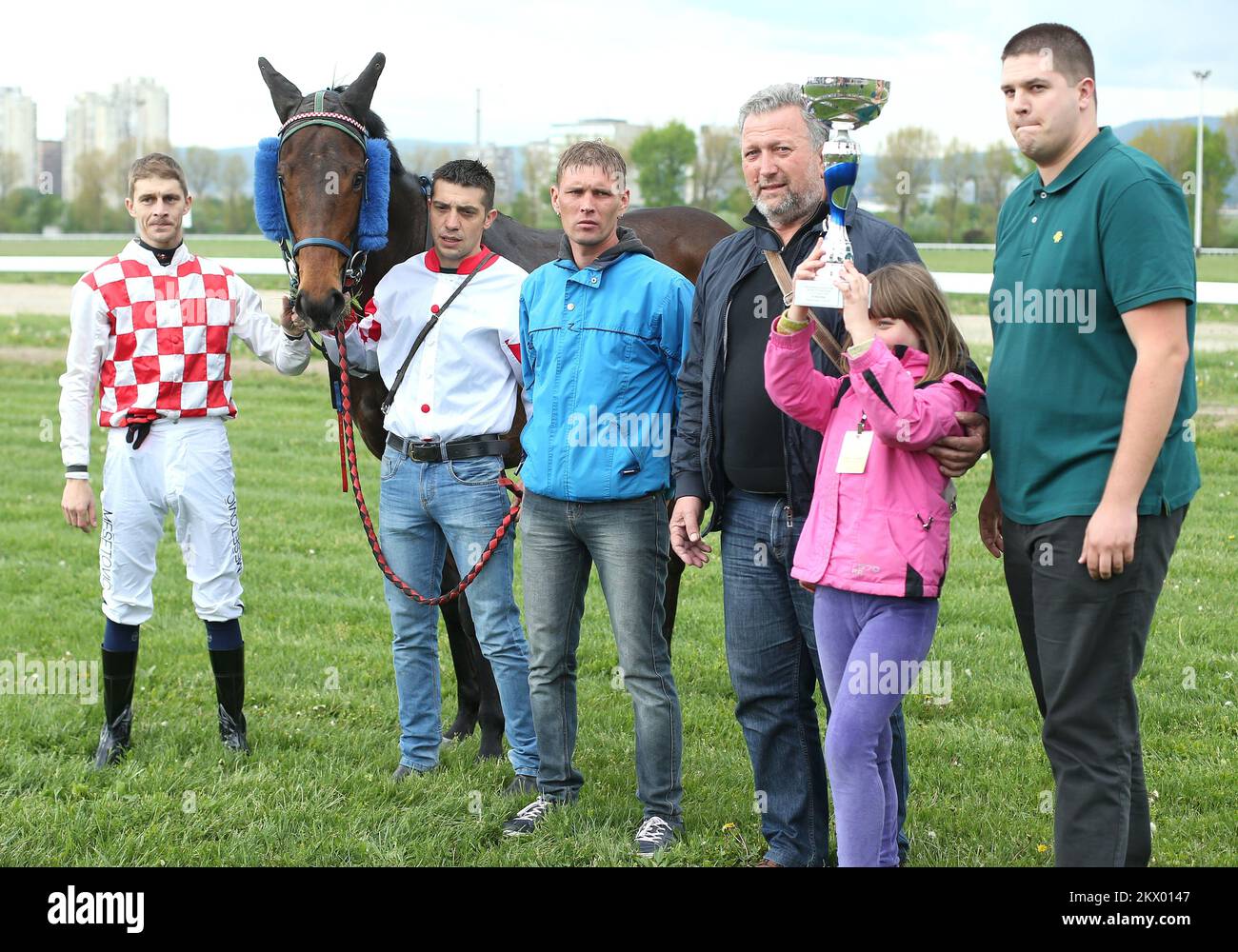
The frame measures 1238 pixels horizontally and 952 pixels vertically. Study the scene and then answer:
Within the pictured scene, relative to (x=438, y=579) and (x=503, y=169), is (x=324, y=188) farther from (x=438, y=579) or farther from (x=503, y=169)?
(x=503, y=169)

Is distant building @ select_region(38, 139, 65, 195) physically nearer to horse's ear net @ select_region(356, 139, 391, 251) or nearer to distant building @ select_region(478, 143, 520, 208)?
distant building @ select_region(478, 143, 520, 208)

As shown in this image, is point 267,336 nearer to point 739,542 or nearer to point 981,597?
point 739,542

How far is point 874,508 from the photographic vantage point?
2912 mm

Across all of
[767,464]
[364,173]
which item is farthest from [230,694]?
[767,464]

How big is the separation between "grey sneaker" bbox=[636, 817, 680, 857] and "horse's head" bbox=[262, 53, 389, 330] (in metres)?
1.89

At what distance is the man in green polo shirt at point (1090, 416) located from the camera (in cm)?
259

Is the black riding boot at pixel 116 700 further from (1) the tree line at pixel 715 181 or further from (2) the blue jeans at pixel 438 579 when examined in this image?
(1) the tree line at pixel 715 181

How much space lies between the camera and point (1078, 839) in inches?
108

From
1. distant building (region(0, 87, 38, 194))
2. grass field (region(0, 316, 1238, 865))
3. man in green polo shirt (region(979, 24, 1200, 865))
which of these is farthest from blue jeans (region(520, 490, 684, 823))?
distant building (region(0, 87, 38, 194))

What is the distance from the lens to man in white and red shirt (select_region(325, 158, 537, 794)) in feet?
13.3

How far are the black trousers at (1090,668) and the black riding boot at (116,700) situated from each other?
330 centimetres

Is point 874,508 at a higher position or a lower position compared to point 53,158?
lower

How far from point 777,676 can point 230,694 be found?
223 centimetres
